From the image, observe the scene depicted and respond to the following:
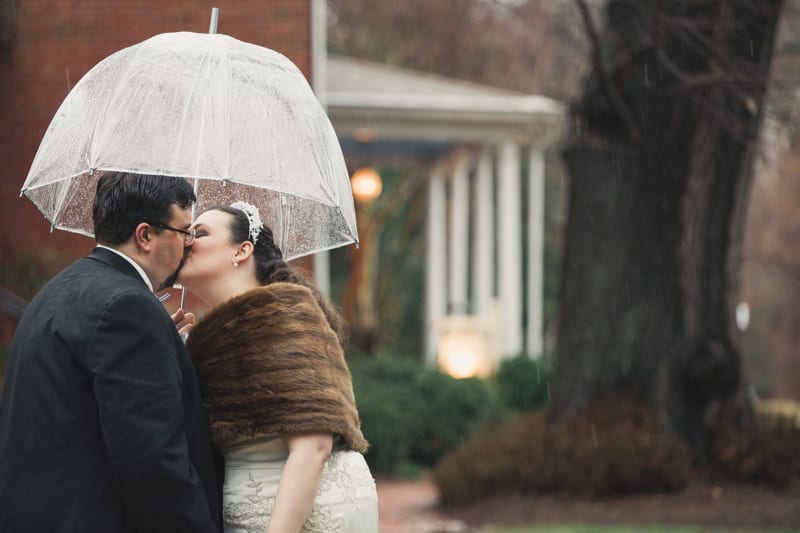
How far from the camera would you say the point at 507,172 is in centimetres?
1794

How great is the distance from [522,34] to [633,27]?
52.3 feet

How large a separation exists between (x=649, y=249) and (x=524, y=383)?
6838mm

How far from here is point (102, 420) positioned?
295 centimetres

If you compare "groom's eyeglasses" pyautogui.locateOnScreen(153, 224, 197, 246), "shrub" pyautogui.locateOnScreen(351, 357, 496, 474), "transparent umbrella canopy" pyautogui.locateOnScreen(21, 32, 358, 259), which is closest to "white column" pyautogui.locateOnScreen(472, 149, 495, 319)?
"shrub" pyautogui.locateOnScreen(351, 357, 496, 474)

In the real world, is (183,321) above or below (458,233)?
above

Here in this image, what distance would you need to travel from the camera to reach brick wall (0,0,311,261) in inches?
438

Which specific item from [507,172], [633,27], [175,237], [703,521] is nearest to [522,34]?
[507,172]

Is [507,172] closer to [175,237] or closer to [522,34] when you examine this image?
[522,34]

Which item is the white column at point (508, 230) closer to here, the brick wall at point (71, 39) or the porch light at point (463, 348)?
the porch light at point (463, 348)

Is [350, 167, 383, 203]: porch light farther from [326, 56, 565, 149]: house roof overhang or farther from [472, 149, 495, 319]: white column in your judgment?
[472, 149, 495, 319]: white column

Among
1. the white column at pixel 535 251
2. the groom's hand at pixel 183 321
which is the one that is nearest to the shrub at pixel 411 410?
the white column at pixel 535 251

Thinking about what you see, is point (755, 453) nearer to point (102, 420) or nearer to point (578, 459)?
point (578, 459)

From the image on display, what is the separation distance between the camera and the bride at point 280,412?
333cm

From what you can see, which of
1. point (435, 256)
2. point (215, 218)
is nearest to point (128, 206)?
point (215, 218)
